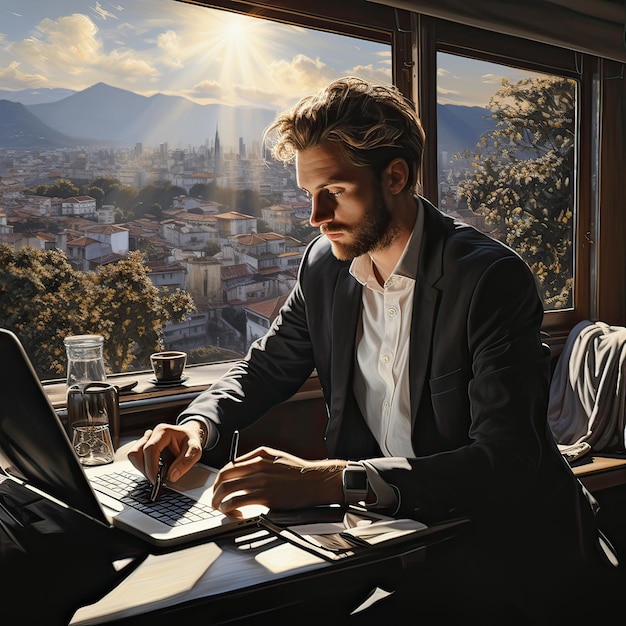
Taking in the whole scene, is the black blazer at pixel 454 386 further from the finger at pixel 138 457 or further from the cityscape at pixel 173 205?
the cityscape at pixel 173 205

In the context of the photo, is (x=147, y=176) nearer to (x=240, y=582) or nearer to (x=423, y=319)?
(x=423, y=319)

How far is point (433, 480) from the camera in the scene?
4.63 feet

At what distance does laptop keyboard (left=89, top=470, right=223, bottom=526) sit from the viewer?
136 centimetres

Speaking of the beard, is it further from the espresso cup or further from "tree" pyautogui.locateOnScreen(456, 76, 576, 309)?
"tree" pyautogui.locateOnScreen(456, 76, 576, 309)

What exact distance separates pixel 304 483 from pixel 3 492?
0.51 metres

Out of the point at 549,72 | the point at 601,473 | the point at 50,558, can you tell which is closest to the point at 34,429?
the point at 50,558

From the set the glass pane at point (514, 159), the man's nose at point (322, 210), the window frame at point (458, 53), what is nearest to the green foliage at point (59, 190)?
the window frame at point (458, 53)

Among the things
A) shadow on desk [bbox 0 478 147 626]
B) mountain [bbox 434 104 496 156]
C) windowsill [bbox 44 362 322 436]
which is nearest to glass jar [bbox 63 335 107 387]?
windowsill [bbox 44 362 322 436]

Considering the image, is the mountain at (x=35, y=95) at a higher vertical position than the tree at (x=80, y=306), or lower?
higher

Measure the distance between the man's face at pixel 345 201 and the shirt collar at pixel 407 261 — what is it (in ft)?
0.17

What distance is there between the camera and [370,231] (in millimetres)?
1791

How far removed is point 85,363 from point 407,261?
867 millimetres

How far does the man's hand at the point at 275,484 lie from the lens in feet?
4.43

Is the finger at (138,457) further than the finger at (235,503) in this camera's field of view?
Yes
